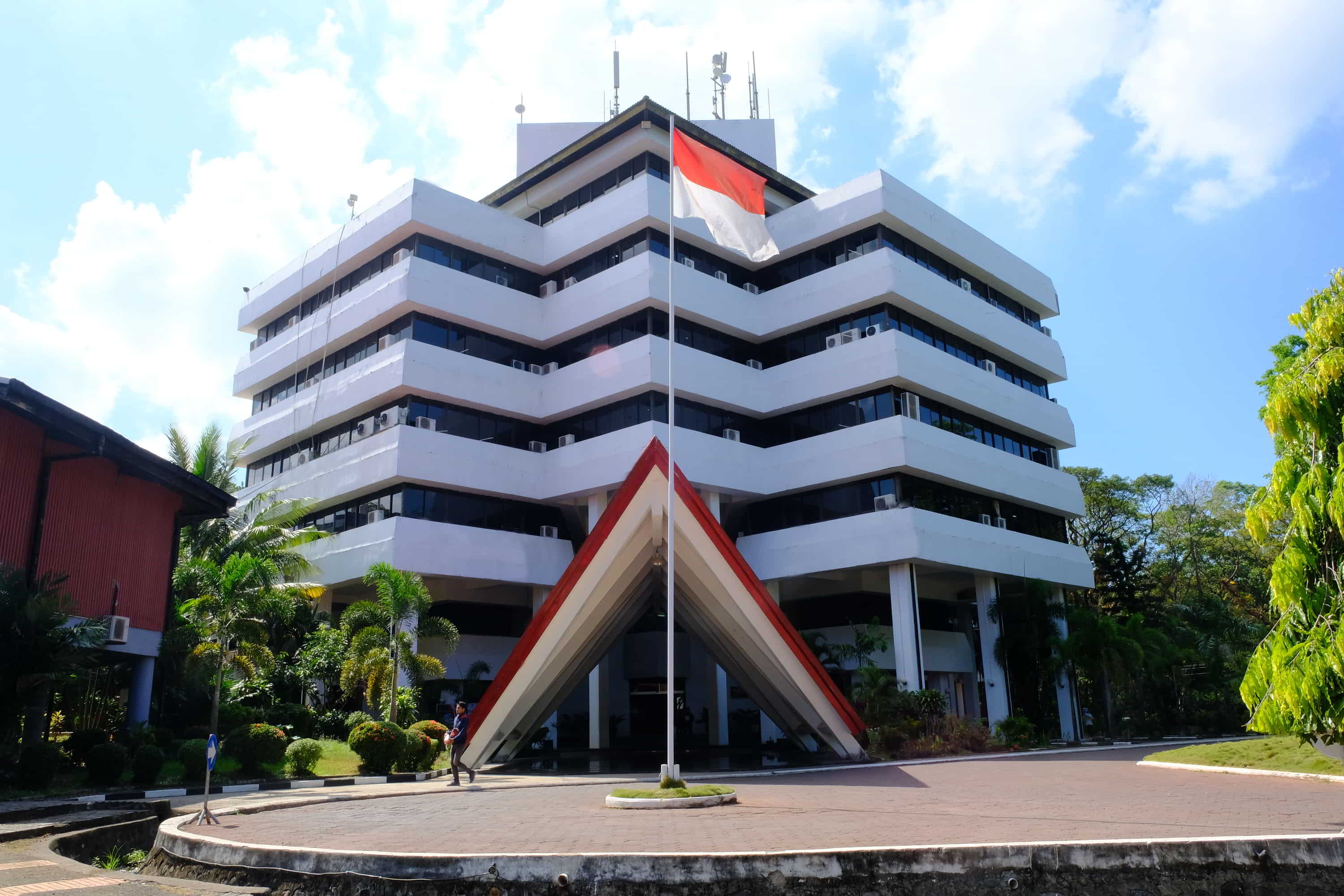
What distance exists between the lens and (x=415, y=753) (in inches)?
899

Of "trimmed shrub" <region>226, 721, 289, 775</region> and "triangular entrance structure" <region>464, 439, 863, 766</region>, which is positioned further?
"trimmed shrub" <region>226, 721, 289, 775</region>

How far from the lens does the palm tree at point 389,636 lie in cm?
2677

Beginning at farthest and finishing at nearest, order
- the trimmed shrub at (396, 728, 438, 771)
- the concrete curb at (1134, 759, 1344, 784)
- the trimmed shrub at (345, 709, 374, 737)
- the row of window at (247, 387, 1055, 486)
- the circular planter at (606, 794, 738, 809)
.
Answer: the row of window at (247, 387, 1055, 486)
the trimmed shrub at (345, 709, 374, 737)
the trimmed shrub at (396, 728, 438, 771)
the concrete curb at (1134, 759, 1344, 784)
the circular planter at (606, 794, 738, 809)

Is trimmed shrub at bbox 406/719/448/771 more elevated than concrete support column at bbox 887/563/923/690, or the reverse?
concrete support column at bbox 887/563/923/690

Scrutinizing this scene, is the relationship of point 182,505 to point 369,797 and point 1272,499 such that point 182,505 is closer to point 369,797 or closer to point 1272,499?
point 369,797

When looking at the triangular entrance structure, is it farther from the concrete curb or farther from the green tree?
the green tree

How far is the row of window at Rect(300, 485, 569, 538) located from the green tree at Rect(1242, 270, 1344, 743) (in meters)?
28.5

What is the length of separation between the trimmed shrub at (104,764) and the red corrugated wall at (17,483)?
4.42m

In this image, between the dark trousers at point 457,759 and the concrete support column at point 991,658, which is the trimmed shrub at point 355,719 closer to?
the dark trousers at point 457,759

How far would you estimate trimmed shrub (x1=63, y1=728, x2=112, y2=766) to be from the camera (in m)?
20.9

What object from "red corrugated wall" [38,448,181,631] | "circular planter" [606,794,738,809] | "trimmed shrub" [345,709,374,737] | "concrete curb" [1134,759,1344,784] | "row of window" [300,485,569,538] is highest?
"row of window" [300,485,569,538]

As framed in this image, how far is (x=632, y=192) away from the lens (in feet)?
120

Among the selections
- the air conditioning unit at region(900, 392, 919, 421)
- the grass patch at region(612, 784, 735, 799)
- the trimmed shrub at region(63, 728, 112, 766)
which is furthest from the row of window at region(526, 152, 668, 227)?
the grass patch at region(612, 784, 735, 799)

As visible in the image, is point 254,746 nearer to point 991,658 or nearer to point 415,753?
point 415,753
